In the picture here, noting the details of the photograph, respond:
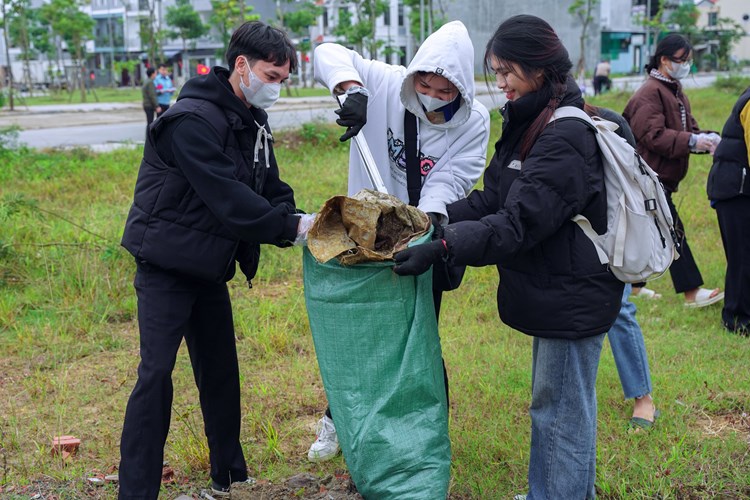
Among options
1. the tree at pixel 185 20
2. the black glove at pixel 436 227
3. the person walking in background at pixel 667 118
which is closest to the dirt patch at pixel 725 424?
the person walking in background at pixel 667 118

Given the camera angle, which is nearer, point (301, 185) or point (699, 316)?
point (699, 316)

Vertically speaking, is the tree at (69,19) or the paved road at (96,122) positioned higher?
the tree at (69,19)

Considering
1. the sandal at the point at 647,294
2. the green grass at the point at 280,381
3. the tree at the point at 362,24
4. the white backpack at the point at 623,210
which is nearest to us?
the white backpack at the point at 623,210

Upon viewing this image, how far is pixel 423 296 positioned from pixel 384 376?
0.94 feet

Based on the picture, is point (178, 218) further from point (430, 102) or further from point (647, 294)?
point (647, 294)

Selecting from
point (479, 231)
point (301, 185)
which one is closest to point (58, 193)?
point (301, 185)

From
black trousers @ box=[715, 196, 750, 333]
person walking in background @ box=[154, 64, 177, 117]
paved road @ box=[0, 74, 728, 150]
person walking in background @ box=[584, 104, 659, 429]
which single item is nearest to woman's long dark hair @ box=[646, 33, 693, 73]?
black trousers @ box=[715, 196, 750, 333]

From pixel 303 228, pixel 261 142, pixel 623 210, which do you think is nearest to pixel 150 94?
pixel 261 142

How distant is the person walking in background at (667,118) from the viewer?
4.76m

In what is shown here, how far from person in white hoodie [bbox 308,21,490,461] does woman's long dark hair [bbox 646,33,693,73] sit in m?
2.14

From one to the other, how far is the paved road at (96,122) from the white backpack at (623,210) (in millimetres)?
7215

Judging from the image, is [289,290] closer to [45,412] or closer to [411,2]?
[45,412]

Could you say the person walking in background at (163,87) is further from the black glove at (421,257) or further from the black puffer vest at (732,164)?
the black glove at (421,257)

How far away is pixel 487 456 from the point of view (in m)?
3.36
